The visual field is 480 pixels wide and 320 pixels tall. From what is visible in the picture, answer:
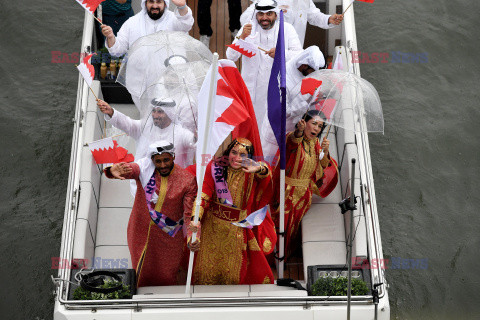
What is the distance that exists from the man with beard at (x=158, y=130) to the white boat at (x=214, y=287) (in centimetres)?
54

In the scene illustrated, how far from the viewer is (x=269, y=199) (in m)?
6.37

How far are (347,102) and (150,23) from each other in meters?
2.47

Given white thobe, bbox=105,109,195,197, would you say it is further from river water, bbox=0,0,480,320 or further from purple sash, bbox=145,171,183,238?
river water, bbox=0,0,480,320

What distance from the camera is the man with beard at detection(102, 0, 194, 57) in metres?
7.89

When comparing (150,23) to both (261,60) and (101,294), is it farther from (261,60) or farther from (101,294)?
(101,294)

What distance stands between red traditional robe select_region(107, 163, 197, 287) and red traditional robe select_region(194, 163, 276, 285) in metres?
0.16

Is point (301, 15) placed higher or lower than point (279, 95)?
higher

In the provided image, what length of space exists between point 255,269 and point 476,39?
712 cm

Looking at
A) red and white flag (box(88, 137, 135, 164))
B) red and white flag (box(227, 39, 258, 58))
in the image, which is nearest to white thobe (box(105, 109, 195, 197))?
red and white flag (box(88, 137, 135, 164))

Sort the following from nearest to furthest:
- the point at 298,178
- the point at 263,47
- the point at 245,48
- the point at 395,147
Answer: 1. the point at 298,178
2. the point at 245,48
3. the point at 263,47
4. the point at 395,147

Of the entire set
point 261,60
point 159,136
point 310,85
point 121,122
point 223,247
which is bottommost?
point 223,247

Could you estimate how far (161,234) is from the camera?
6.43 metres

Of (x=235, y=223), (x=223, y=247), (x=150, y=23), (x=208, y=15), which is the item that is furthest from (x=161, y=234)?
(x=208, y=15)

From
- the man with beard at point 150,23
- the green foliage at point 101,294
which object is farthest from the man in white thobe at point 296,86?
the green foliage at point 101,294
